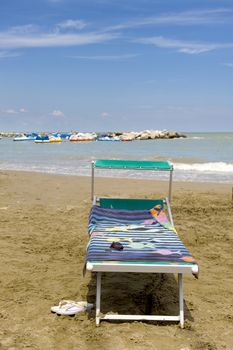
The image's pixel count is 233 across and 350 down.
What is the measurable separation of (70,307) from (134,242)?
0.93m

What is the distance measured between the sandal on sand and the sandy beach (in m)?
0.08

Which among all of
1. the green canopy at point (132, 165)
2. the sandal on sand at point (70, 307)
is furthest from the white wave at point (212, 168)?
the sandal on sand at point (70, 307)

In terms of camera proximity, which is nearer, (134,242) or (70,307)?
(70,307)

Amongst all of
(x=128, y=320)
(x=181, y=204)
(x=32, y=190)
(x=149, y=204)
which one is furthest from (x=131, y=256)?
(x=32, y=190)

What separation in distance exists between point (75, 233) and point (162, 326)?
11.6ft

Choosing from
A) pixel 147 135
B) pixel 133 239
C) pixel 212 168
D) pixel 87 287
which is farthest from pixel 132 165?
pixel 147 135

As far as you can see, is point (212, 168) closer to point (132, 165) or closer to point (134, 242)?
point (132, 165)

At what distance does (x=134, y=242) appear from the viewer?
173 inches

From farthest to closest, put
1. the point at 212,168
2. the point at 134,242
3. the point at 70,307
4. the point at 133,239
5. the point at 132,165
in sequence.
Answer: the point at 212,168
the point at 132,165
the point at 133,239
the point at 134,242
the point at 70,307

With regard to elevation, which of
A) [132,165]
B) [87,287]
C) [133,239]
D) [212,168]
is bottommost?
[87,287]

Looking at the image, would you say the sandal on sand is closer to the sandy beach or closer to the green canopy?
the sandy beach

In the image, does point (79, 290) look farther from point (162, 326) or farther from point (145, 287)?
point (162, 326)

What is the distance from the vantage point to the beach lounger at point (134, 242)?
369 centimetres

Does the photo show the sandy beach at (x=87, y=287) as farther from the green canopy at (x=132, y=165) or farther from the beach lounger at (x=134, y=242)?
the green canopy at (x=132, y=165)
